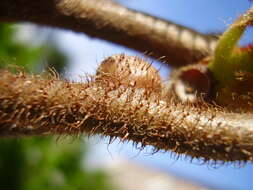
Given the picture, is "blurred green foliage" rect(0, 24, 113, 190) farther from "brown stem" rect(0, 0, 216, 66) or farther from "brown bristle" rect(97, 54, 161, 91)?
"brown bristle" rect(97, 54, 161, 91)

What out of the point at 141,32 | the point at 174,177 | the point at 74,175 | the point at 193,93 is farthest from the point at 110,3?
the point at 174,177

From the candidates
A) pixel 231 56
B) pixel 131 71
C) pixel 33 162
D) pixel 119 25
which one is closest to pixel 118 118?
pixel 131 71

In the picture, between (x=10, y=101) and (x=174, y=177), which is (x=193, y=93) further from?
(x=174, y=177)

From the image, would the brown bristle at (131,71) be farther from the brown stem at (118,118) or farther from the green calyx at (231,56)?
the green calyx at (231,56)

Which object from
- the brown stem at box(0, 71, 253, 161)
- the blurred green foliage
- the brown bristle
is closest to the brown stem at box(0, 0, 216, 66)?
the brown bristle

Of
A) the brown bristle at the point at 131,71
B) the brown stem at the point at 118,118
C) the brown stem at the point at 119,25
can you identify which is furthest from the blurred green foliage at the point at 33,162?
the brown stem at the point at 118,118

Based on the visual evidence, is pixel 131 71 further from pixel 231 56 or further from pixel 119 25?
pixel 119 25
